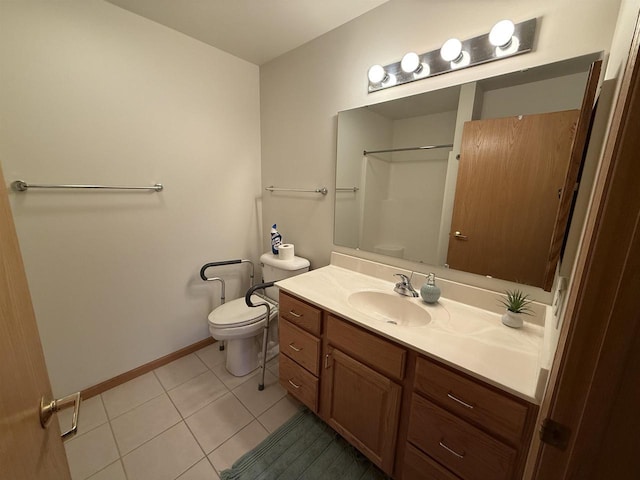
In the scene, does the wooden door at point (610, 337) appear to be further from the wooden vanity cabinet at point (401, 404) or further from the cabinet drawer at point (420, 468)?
the cabinet drawer at point (420, 468)

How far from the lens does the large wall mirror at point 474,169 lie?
3.26 feet

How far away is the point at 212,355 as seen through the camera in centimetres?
209

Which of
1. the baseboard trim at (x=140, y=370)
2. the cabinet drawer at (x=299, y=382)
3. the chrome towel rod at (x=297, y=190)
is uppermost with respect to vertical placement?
the chrome towel rod at (x=297, y=190)

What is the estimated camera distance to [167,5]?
4.71 feet

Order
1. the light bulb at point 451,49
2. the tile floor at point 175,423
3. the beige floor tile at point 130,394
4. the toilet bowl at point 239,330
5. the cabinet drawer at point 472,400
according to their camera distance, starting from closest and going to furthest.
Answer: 1. the cabinet drawer at point 472,400
2. the light bulb at point 451,49
3. the tile floor at point 175,423
4. the beige floor tile at point 130,394
5. the toilet bowl at point 239,330

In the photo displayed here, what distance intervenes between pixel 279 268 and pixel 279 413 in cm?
92

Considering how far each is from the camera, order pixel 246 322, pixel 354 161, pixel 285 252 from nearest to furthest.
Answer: pixel 354 161 < pixel 246 322 < pixel 285 252

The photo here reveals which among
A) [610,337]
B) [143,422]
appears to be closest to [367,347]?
[610,337]

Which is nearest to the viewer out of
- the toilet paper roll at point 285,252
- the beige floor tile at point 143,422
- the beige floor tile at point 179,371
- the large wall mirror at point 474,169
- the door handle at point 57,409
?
the door handle at point 57,409

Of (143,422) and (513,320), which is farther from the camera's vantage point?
(143,422)

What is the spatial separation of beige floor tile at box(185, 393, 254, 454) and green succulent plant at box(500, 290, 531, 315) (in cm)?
151

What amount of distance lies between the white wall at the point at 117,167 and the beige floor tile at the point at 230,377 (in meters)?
0.37

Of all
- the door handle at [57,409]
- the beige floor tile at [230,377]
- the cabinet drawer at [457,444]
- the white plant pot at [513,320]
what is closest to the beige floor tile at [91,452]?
the beige floor tile at [230,377]

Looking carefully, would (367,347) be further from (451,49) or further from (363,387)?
(451,49)
